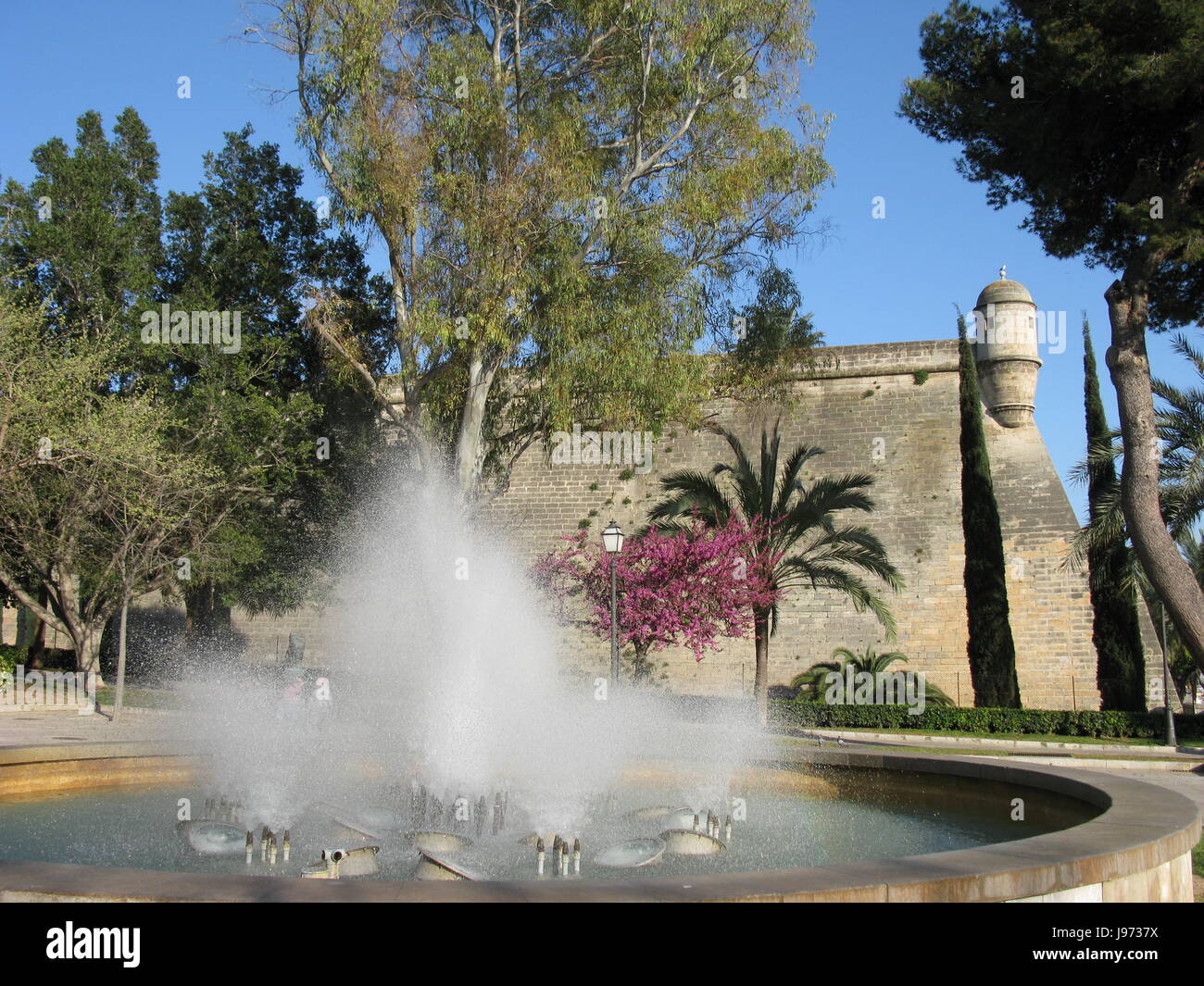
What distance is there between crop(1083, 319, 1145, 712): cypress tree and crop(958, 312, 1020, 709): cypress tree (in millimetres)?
1790

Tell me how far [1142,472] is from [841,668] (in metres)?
11.3

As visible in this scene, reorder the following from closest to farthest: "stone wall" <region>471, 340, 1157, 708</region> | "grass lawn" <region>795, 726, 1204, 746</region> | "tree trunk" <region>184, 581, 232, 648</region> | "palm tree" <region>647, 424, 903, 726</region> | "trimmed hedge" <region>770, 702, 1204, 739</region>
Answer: "grass lawn" <region>795, 726, 1204, 746</region>, "palm tree" <region>647, 424, 903, 726</region>, "trimmed hedge" <region>770, 702, 1204, 739</region>, "stone wall" <region>471, 340, 1157, 708</region>, "tree trunk" <region>184, 581, 232, 648</region>

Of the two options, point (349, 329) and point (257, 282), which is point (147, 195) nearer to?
point (257, 282)

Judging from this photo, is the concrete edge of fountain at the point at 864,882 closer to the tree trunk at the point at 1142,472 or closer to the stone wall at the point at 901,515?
the tree trunk at the point at 1142,472

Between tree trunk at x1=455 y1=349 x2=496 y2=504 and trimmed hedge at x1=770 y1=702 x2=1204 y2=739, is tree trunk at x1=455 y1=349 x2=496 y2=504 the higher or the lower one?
the higher one

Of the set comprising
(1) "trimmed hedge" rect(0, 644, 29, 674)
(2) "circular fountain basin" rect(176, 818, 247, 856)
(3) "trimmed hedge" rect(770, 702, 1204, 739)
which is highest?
(2) "circular fountain basin" rect(176, 818, 247, 856)

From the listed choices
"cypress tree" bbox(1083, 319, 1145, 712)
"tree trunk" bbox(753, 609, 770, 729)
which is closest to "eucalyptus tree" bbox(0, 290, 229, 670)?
"tree trunk" bbox(753, 609, 770, 729)

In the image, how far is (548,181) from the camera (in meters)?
15.1

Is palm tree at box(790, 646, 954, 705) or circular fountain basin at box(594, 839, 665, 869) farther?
palm tree at box(790, 646, 954, 705)

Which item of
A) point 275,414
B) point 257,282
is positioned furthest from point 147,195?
point 275,414

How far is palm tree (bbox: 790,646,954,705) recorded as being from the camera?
73.6 feet

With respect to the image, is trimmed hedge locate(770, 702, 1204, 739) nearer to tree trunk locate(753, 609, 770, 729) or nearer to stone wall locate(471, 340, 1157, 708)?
tree trunk locate(753, 609, 770, 729)

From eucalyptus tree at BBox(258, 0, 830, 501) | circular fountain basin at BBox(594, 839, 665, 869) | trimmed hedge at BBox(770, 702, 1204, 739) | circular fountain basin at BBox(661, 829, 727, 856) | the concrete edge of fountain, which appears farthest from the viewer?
trimmed hedge at BBox(770, 702, 1204, 739)

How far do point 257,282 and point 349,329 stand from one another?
20.3ft
